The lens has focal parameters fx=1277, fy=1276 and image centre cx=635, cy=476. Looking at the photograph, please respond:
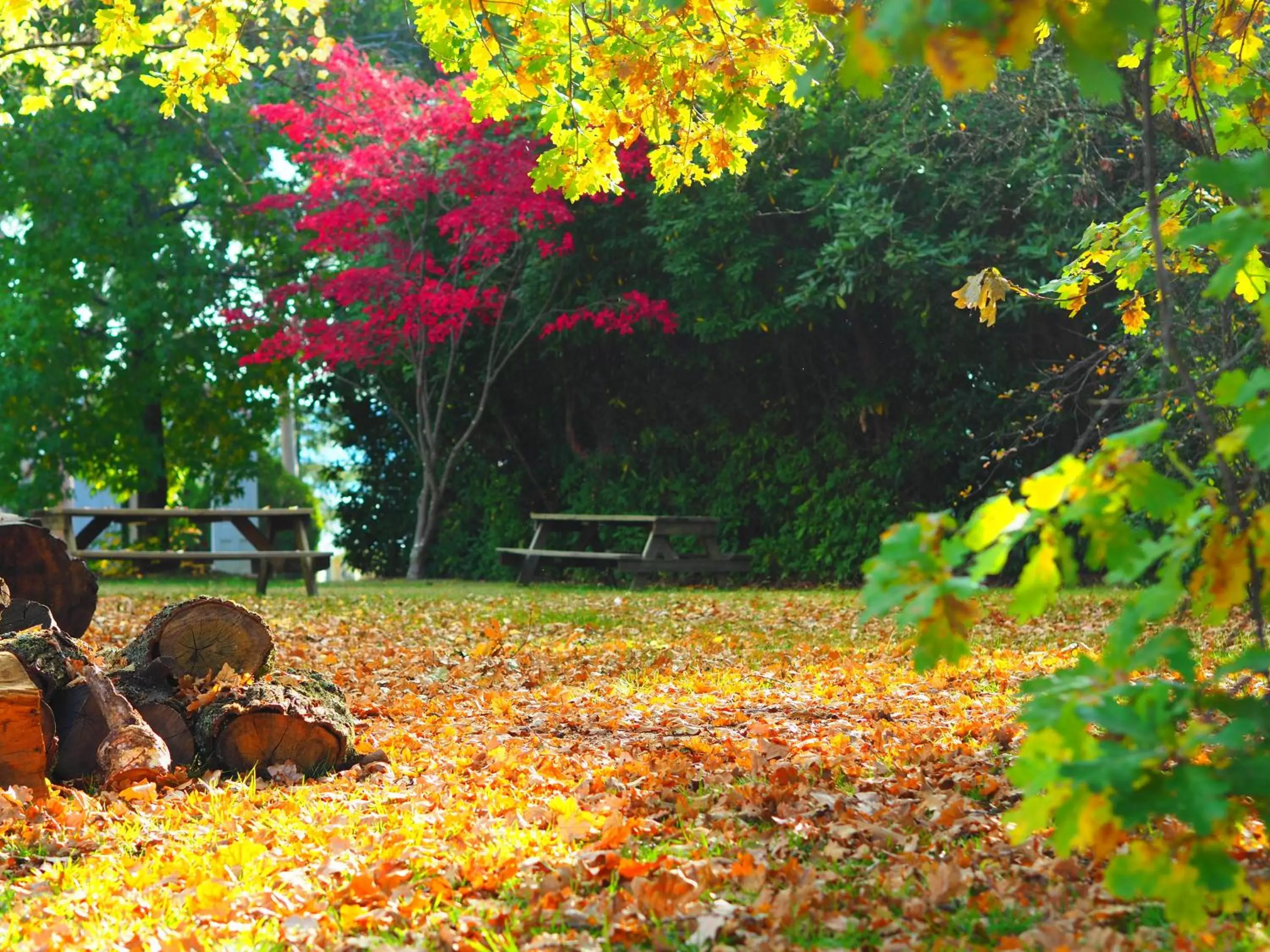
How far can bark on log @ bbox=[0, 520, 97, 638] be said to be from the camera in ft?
19.6

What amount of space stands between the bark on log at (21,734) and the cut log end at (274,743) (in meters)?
0.55

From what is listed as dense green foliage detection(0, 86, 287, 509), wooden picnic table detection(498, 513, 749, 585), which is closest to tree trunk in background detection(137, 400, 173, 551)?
dense green foliage detection(0, 86, 287, 509)

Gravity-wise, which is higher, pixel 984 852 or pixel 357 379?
pixel 357 379

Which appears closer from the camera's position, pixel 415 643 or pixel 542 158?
pixel 542 158

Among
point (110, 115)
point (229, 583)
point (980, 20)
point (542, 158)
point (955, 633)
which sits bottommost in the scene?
point (229, 583)

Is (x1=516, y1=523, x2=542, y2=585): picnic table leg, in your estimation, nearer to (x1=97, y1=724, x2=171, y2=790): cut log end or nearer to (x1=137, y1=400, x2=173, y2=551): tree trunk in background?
(x1=137, y1=400, x2=173, y2=551): tree trunk in background

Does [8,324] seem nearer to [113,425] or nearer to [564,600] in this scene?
[113,425]

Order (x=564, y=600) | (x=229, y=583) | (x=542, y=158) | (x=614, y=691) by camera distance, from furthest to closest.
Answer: (x=229, y=583) < (x=564, y=600) < (x=614, y=691) < (x=542, y=158)

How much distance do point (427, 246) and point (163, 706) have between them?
1075 centimetres

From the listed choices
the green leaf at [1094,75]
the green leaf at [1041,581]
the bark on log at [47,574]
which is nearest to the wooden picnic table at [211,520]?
the bark on log at [47,574]

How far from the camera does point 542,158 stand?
16.6ft

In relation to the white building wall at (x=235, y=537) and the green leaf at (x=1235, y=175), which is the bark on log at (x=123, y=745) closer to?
the green leaf at (x=1235, y=175)

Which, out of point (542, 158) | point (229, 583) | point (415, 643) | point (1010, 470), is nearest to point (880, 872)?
point (542, 158)

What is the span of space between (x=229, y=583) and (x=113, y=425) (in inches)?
134
